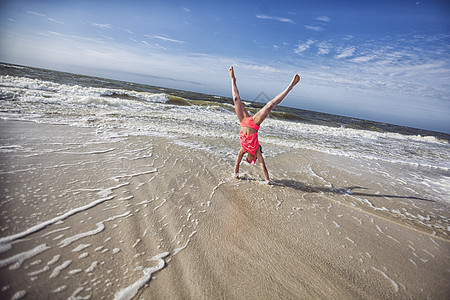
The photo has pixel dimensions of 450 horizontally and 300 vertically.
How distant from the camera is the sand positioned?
4.91ft

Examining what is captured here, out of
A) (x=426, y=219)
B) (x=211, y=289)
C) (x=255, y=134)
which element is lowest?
(x=211, y=289)

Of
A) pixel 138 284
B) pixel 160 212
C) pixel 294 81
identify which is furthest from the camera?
pixel 294 81

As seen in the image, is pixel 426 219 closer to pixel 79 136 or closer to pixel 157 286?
pixel 157 286

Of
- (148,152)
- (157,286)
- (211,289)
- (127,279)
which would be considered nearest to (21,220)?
(127,279)

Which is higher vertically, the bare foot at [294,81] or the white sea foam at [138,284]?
the bare foot at [294,81]

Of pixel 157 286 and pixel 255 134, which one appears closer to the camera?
pixel 157 286

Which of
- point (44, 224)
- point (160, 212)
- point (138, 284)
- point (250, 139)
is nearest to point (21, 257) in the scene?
point (44, 224)

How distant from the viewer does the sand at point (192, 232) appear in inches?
59.0

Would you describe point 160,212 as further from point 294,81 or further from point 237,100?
point 294,81

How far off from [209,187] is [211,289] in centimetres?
183

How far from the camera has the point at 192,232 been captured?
6.91 feet

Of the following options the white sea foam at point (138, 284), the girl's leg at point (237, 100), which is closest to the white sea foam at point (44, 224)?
the white sea foam at point (138, 284)

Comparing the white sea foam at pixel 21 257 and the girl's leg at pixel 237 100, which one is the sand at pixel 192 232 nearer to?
→ the white sea foam at pixel 21 257

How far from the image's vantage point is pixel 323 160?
610cm
